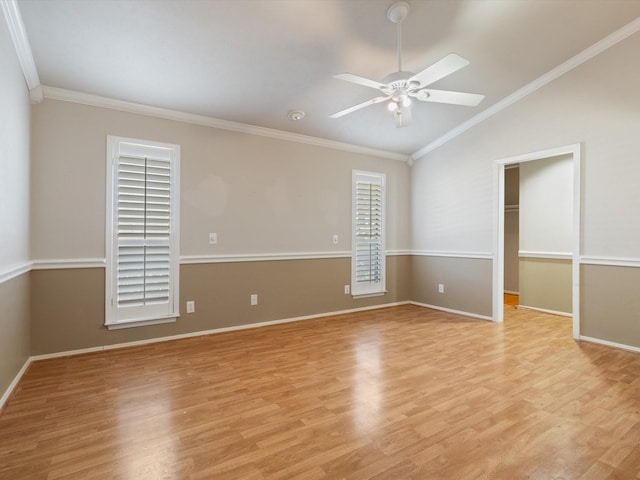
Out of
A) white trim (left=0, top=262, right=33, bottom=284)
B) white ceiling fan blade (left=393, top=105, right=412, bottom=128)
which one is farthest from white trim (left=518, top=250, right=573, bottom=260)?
white trim (left=0, top=262, right=33, bottom=284)

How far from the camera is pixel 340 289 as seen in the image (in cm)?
508

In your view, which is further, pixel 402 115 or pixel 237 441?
pixel 402 115

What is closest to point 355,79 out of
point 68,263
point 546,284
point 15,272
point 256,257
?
point 256,257

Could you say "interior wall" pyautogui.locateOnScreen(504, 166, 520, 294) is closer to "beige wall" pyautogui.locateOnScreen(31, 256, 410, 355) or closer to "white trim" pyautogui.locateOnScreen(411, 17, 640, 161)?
"white trim" pyautogui.locateOnScreen(411, 17, 640, 161)

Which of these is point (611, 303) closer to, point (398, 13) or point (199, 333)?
point (398, 13)

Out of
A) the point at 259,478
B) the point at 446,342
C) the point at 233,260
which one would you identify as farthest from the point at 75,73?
the point at 446,342

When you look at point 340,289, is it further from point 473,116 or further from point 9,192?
point 9,192

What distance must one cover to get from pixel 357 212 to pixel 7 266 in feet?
13.1

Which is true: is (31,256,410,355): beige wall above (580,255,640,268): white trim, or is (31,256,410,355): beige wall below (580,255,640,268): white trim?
below

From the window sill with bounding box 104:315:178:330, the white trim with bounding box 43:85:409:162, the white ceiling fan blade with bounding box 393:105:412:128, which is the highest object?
the white trim with bounding box 43:85:409:162

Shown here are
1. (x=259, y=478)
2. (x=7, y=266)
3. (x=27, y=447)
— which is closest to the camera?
(x=259, y=478)

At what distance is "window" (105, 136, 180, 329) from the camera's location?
3453 millimetres

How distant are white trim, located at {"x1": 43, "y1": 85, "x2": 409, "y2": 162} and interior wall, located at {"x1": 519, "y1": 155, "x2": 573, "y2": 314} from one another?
2.45 meters

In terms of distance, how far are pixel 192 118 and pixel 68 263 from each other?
195cm
